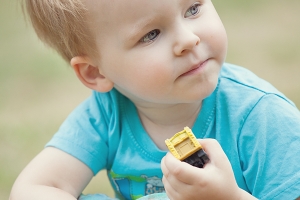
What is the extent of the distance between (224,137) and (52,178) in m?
0.47

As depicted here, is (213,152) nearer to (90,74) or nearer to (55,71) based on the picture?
(90,74)

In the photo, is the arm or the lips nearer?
the lips

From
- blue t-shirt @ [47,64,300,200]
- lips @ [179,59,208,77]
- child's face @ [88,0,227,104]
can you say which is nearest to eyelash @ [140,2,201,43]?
child's face @ [88,0,227,104]

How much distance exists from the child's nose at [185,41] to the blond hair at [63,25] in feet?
0.77

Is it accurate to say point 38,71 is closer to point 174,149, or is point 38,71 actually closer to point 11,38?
point 11,38

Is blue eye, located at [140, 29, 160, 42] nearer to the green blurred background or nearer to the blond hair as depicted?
the blond hair

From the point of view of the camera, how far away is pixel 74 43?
4.12 ft

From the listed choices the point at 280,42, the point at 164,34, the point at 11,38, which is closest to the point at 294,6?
the point at 280,42

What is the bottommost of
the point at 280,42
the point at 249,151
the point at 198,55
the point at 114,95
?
the point at 280,42

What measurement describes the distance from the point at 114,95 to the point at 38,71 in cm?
121

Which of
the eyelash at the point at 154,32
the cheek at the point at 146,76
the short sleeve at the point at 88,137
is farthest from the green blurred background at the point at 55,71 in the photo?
the eyelash at the point at 154,32

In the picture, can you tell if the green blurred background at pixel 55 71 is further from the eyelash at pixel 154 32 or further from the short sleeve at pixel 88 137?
the eyelash at pixel 154 32

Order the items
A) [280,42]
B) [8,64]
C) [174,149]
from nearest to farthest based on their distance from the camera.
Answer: [174,149], [280,42], [8,64]

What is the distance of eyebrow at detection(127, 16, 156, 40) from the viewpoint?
109 cm
